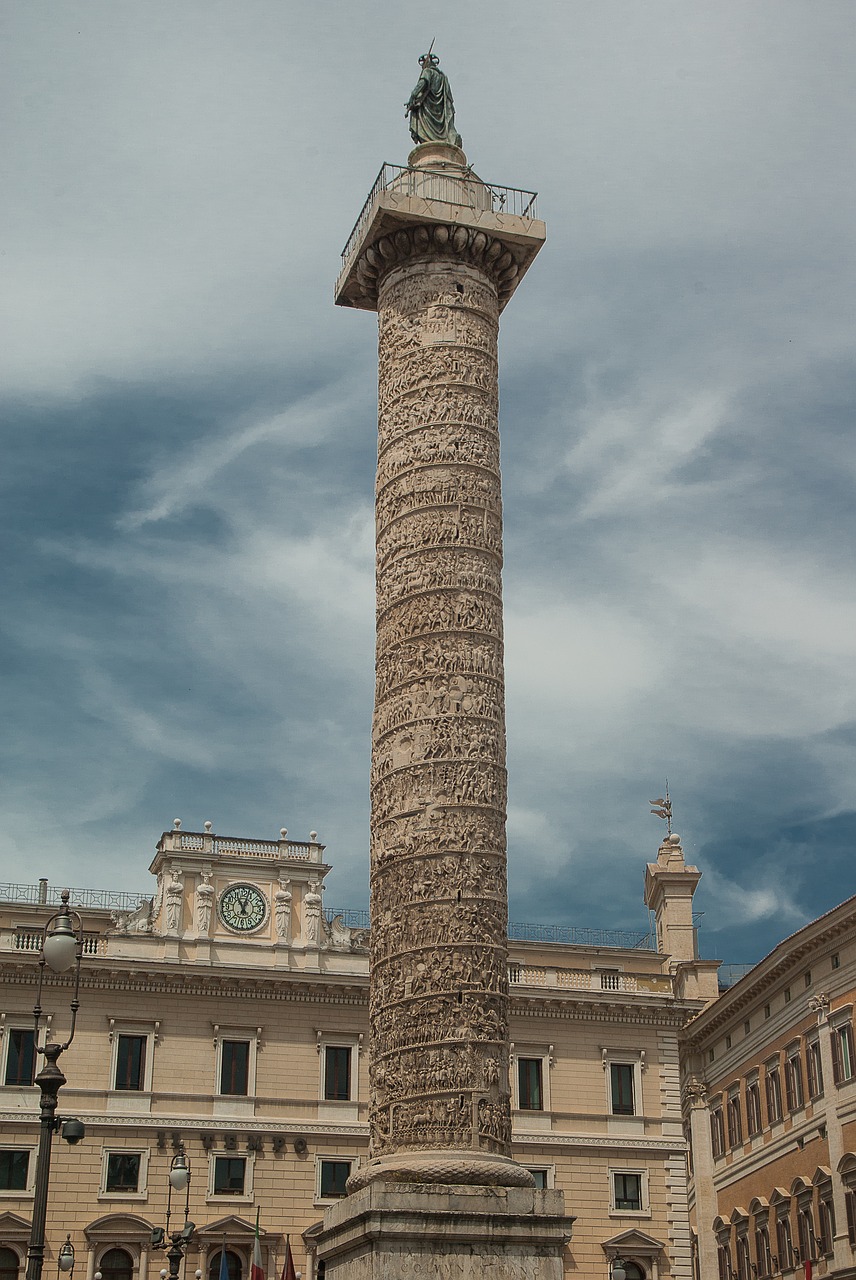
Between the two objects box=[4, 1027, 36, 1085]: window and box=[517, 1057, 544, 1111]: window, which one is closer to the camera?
box=[4, 1027, 36, 1085]: window

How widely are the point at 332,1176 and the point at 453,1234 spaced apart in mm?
14358

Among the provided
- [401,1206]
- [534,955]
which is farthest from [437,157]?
[534,955]

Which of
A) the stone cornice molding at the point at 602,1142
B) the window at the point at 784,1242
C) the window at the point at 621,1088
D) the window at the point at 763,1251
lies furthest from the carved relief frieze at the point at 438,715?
the window at the point at 763,1251

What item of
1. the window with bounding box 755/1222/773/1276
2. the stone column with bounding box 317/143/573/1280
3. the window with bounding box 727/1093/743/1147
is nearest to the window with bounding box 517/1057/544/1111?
the window with bounding box 755/1222/773/1276

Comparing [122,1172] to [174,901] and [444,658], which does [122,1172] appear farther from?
[444,658]

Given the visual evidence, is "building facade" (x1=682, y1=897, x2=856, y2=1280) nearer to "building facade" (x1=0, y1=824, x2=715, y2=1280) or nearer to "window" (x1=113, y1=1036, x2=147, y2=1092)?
"building facade" (x1=0, y1=824, x2=715, y2=1280)

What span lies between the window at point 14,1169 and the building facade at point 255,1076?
0.09 ft

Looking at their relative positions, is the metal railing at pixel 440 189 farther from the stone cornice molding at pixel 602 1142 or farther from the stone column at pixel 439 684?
the stone cornice molding at pixel 602 1142

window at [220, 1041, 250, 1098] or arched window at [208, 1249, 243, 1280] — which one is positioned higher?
window at [220, 1041, 250, 1098]

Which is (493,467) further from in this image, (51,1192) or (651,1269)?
(651,1269)

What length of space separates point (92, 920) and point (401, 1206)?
17.3m

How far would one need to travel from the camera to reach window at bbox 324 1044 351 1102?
2747cm

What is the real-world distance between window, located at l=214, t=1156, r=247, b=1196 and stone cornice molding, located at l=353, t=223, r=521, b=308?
15488 mm

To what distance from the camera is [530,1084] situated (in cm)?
2834
